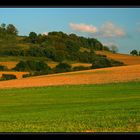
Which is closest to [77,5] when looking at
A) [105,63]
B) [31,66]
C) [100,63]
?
[31,66]

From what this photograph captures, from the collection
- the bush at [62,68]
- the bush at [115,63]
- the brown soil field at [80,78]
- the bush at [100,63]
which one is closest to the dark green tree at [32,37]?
the brown soil field at [80,78]

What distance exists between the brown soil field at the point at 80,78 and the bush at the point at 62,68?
0.76 feet

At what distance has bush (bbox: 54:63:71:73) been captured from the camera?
50.7ft

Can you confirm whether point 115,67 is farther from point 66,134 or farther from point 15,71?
point 66,134

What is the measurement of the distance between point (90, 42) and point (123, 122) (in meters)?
5.46

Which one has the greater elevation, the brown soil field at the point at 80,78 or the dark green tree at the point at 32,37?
the dark green tree at the point at 32,37

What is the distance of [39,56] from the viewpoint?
13.4 metres

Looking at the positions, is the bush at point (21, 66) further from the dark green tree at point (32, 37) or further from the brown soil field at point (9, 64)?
the dark green tree at point (32, 37)

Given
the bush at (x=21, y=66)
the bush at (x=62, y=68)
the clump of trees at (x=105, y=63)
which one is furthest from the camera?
the clump of trees at (x=105, y=63)

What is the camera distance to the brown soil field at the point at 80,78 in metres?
15.0

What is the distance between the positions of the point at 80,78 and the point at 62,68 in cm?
92
